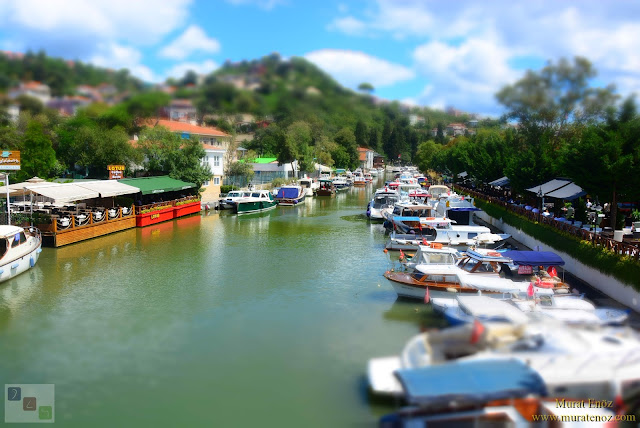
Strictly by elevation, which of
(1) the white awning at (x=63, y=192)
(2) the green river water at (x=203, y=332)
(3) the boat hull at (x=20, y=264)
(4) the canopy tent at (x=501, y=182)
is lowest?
(2) the green river water at (x=203, y=332)

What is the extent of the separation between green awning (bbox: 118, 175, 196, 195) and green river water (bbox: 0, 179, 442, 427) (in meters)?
8.88

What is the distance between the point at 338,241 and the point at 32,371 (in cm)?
1892

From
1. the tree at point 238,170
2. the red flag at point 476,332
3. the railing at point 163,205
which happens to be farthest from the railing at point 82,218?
the red flag at point 476,332

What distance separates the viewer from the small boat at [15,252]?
60.4ft

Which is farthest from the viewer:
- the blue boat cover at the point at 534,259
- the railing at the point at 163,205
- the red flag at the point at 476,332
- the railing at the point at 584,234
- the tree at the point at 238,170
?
the tree at the point at 238,170

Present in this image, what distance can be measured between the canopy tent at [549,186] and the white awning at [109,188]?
2436 cm

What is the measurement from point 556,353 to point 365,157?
112 metres

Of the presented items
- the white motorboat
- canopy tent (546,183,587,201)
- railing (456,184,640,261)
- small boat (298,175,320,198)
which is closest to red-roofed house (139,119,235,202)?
small boat (298,175,320,198)

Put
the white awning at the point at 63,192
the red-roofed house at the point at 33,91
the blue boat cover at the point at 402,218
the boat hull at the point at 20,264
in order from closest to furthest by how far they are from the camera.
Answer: the boat hull at the point at 20,264, the white awning at the point at 63,192, the red-roofed house at the point at 33,91, the blue boat cover at the point at 402,218

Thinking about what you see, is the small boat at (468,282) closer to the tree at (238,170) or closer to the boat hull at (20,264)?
the boat hull at (20,264)

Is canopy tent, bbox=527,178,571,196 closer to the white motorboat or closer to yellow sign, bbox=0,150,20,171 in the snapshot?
the white motorboat

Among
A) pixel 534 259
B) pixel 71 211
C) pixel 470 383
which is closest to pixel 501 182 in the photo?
pixel 534 259

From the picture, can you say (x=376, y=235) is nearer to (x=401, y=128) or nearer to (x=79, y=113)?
(x=79, y=113)

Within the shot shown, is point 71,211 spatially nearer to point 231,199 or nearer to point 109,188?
point 109,188
